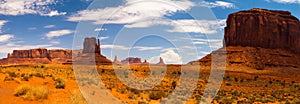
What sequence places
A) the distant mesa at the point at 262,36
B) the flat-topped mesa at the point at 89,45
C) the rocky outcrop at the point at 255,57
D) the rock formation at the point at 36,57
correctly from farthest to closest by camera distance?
1. the rock formation at the point at 36,57
2. the flat-topped mesa at the point at 89,45
3. the distant mesa at the point at 262,36
4. the rocky outcrop at the point at 255,57

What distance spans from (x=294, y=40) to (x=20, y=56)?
144m

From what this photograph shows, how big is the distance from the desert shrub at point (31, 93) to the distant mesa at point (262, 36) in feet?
228

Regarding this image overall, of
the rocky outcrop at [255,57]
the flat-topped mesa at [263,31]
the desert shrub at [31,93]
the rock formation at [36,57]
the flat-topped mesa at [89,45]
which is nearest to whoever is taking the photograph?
the desert shrub at [31,93]

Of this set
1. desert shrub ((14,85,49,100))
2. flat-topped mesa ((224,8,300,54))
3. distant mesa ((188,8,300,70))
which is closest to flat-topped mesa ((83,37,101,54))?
distant mesa ((188,8,300,70))

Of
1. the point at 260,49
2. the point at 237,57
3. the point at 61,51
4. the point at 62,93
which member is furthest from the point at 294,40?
the point at 61,51

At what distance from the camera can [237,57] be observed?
77.3 meters

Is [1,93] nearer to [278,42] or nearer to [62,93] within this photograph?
[62,93]

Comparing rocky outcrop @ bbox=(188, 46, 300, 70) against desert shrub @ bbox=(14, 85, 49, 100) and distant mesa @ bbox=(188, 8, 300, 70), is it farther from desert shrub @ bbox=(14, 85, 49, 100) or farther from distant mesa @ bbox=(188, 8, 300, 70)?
desert shrub @ bbox=(14, 85, 49, 100)

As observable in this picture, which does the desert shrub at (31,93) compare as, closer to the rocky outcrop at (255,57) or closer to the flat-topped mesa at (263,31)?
the rocky outcrop at (255,57)

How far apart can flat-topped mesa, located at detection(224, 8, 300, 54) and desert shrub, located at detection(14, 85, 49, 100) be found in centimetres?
8375

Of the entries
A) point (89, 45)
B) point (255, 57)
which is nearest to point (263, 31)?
point (255, 57)

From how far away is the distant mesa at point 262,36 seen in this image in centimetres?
8144

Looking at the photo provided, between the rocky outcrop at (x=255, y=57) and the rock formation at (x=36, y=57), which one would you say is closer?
the rocky outcrop at (x=255, y=57)

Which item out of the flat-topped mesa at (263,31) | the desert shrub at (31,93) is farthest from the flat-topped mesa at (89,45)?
the desert shrub at (31,93)
